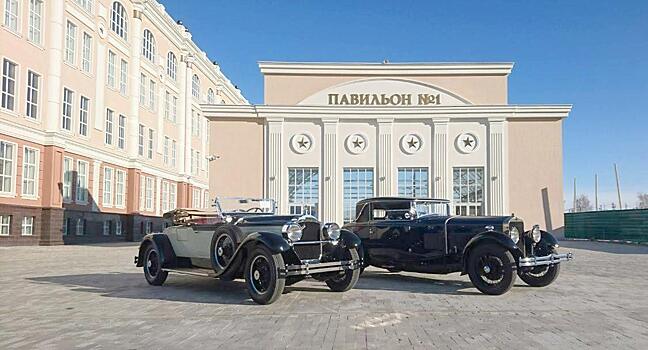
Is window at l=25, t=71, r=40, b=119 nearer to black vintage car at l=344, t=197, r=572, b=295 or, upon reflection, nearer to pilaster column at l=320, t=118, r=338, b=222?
pilaster column at l=320, t=118, r=338, b=222

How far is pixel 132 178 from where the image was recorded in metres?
35.2

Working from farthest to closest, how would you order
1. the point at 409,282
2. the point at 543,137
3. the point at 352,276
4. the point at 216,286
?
the point at 543,137, the point at 409,282, the point at 216,286, the point at 352,276

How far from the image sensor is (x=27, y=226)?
24.8m

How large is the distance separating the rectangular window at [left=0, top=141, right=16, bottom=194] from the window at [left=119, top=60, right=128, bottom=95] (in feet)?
36.8

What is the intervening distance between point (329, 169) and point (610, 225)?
686 inches

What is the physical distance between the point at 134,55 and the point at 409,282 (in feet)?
97.9

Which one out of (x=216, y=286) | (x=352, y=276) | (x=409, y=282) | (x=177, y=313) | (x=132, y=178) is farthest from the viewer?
(x=132, y=178)

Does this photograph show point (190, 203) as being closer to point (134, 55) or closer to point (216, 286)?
point (134, 55)

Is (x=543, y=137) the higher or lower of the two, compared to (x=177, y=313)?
higher

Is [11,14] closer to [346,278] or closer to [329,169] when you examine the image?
[329,169]

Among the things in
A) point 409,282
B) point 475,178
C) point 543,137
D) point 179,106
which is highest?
point 179,106

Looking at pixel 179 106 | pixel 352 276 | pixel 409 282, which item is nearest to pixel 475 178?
pixel 409 282

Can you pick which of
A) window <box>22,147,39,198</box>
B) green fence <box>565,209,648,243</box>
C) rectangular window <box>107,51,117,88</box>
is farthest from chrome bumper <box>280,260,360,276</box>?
rectangular window <box>107,51,117,88</box>

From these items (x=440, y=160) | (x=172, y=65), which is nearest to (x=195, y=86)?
(x=172, y=65)
